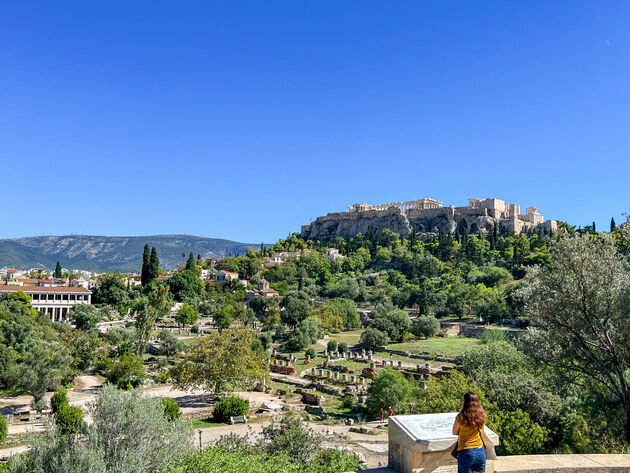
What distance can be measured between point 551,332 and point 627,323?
76.0 inches

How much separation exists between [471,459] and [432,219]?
11724 cm

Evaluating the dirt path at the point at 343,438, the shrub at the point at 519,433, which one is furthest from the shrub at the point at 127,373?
the shrub at the point at 519,433

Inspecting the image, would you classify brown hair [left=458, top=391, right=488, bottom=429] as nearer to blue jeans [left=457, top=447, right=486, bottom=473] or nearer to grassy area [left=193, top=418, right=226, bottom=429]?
blue jeans [left=457, top=447, right=486, bottom=473]

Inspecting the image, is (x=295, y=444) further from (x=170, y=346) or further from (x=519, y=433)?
(x=170, y=346)

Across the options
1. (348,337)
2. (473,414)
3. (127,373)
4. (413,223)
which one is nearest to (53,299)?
(348,337)

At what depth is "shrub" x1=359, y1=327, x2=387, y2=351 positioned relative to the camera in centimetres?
4359

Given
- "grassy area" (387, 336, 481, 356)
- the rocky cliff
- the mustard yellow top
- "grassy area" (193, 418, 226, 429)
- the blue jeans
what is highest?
the rocky cliff

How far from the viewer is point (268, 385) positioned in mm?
29656

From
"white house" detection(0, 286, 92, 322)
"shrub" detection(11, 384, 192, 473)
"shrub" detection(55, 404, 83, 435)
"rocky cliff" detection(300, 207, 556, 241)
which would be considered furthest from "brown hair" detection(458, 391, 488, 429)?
"rocky cliff" detection(300, 207, 556, 241)

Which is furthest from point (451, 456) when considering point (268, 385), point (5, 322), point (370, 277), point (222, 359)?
point (370, 277)

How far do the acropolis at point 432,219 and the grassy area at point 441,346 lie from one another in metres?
59.1

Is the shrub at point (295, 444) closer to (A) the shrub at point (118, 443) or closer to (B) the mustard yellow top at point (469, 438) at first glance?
(A) the shrub at point (118, 443)

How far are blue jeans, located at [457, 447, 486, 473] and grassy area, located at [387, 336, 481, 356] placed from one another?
3465 cm

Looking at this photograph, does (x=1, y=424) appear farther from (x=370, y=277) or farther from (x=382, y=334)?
(x=370, y=277)
